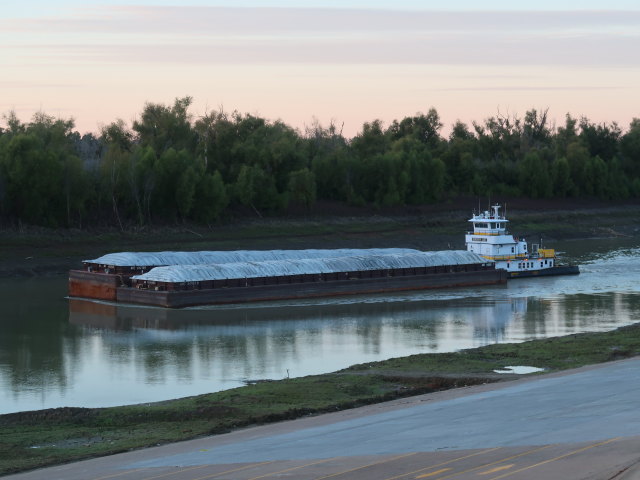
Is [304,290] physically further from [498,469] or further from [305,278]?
[498,469]

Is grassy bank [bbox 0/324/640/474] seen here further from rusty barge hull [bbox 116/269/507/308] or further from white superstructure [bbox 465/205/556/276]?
white superstructure [bbox 465/205/556/276]

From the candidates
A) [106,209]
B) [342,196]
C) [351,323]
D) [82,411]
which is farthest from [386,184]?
[82,411]

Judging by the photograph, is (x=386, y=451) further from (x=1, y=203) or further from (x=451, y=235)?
(x=451, y=235)

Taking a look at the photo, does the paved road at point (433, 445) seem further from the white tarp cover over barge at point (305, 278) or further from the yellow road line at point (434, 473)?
the white tarp cover over barge at point (305, 278)

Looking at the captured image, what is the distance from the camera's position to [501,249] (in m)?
83.4

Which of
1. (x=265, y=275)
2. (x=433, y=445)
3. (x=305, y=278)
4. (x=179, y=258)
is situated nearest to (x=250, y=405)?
(x=433, y=445)

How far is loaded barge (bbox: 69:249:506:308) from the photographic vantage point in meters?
64.6

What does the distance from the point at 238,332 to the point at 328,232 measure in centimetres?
5590

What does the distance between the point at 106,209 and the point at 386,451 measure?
7827cm

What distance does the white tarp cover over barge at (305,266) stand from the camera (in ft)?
214

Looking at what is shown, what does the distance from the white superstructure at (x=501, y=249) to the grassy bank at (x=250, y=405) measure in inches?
1548

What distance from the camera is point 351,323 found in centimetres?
5650

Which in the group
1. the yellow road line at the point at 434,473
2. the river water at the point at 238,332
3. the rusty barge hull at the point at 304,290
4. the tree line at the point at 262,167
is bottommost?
the river water at the point at 238,332

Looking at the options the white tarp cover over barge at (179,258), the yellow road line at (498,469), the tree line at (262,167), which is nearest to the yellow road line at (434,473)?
the yellow road line at (498,469)
